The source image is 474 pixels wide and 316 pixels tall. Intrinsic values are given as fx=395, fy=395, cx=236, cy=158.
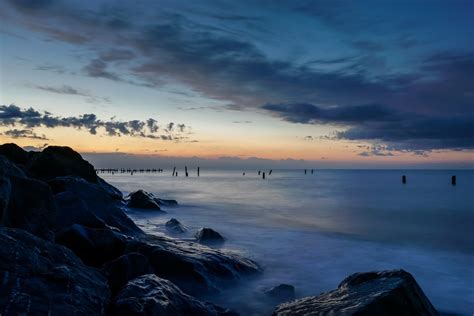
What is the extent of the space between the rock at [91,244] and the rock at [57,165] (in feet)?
30.7

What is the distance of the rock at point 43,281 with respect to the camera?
367 cm

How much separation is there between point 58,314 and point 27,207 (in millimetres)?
3284

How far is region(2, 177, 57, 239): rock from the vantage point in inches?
244

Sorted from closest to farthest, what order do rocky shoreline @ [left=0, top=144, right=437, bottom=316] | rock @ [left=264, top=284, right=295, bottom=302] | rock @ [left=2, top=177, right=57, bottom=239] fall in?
rocky shoreline @ [left=0, top=144, right=437, bottom=316], rock @ [left=2, top=177, right=57, bottom=239], rock @ [left=264, top=284, right=295, bottom=302]

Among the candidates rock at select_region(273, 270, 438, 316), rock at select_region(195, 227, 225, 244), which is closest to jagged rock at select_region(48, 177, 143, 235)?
rock at select_region(195, 227, 225, 244)

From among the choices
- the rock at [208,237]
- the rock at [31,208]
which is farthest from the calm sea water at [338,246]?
the rock at [31,208]

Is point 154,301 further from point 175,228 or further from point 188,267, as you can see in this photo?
point 175,228

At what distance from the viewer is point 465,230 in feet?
62.6

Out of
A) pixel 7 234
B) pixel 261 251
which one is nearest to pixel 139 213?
pixel 261 251

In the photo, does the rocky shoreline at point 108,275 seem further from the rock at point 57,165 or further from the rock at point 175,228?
the rock at point 57,165

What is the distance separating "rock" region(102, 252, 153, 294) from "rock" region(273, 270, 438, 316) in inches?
86.1

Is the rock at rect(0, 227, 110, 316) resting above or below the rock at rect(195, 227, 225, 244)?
above

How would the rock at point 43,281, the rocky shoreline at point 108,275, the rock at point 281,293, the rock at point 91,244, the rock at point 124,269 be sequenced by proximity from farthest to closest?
the rock at point 281,293 → the rock at point 91,244 → the rock at point 124,269 → the rocky shoreline at point 108,275 → the rock at point 43,281

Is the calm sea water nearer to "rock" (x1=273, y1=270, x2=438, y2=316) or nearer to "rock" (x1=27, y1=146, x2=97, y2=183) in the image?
"rock" (x1=273, y1=270, x2=438, y2=316)
